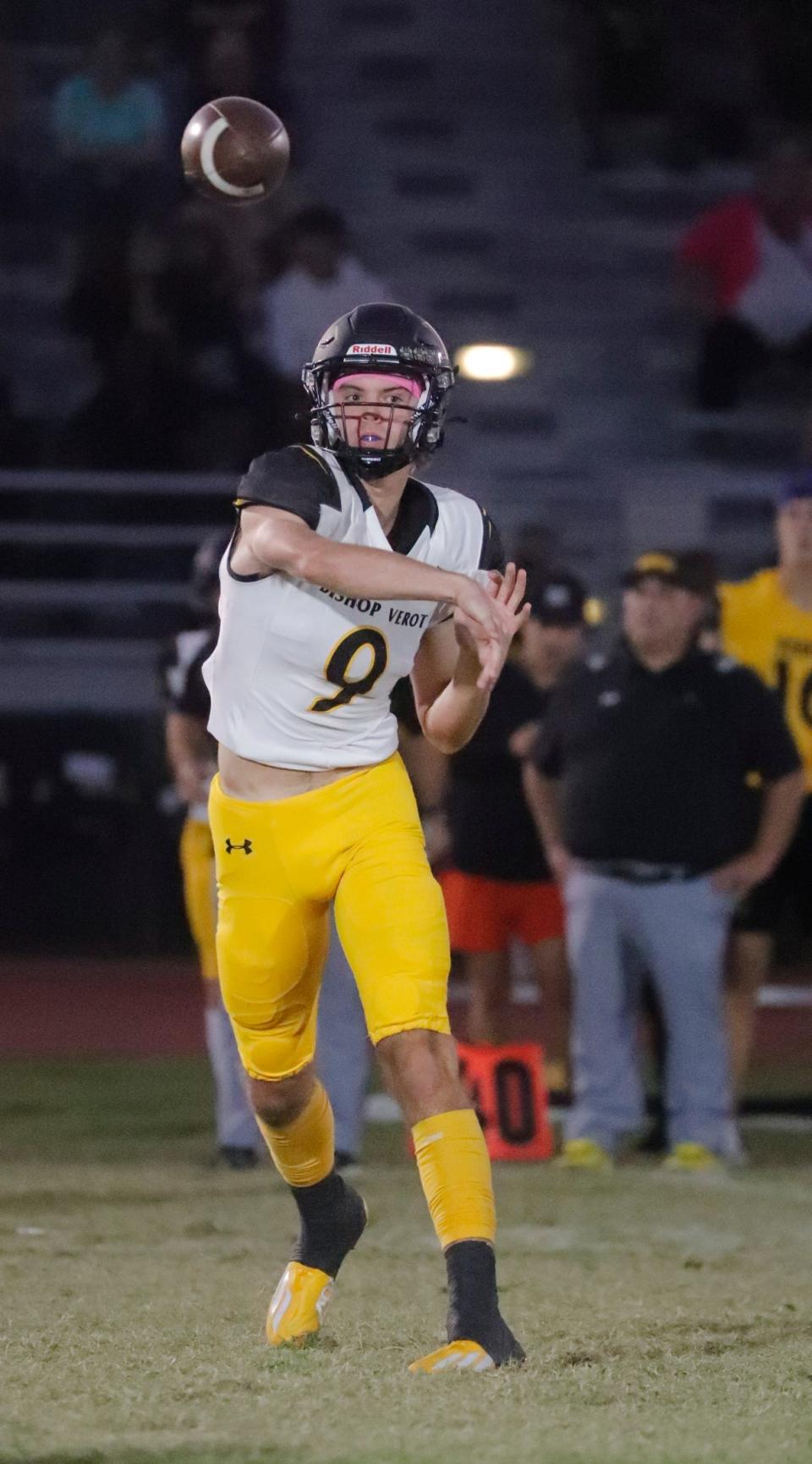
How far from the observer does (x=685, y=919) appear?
7.79 meters

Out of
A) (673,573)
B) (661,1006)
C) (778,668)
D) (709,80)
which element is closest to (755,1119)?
(661,1006)

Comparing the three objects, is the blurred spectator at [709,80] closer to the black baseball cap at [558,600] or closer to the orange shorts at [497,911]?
the black baseball cap at [558,600]

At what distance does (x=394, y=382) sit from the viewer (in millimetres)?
4805

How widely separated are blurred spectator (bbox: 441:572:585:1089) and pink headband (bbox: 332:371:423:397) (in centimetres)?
396

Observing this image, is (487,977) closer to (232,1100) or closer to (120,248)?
(232,1100)

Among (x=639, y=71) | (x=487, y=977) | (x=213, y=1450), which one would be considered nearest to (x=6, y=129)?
(x=639, y=71)

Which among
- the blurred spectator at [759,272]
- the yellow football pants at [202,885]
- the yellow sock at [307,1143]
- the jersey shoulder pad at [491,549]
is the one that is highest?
the blurred spectator at [759,272]

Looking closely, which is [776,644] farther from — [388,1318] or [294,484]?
[294,484]

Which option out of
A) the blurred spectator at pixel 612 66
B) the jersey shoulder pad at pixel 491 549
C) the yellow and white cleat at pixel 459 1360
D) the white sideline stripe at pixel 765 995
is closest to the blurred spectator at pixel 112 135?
the blurred spectator at pixel 612 66

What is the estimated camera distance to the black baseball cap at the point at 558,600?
30.1 feet

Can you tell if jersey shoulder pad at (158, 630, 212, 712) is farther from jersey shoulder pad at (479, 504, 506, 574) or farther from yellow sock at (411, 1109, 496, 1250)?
yellow sock at (411, 1109, 496, 1250)

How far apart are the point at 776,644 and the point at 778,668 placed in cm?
9

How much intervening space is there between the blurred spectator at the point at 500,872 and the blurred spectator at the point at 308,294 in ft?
17.1

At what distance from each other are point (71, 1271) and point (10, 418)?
9153 mm
